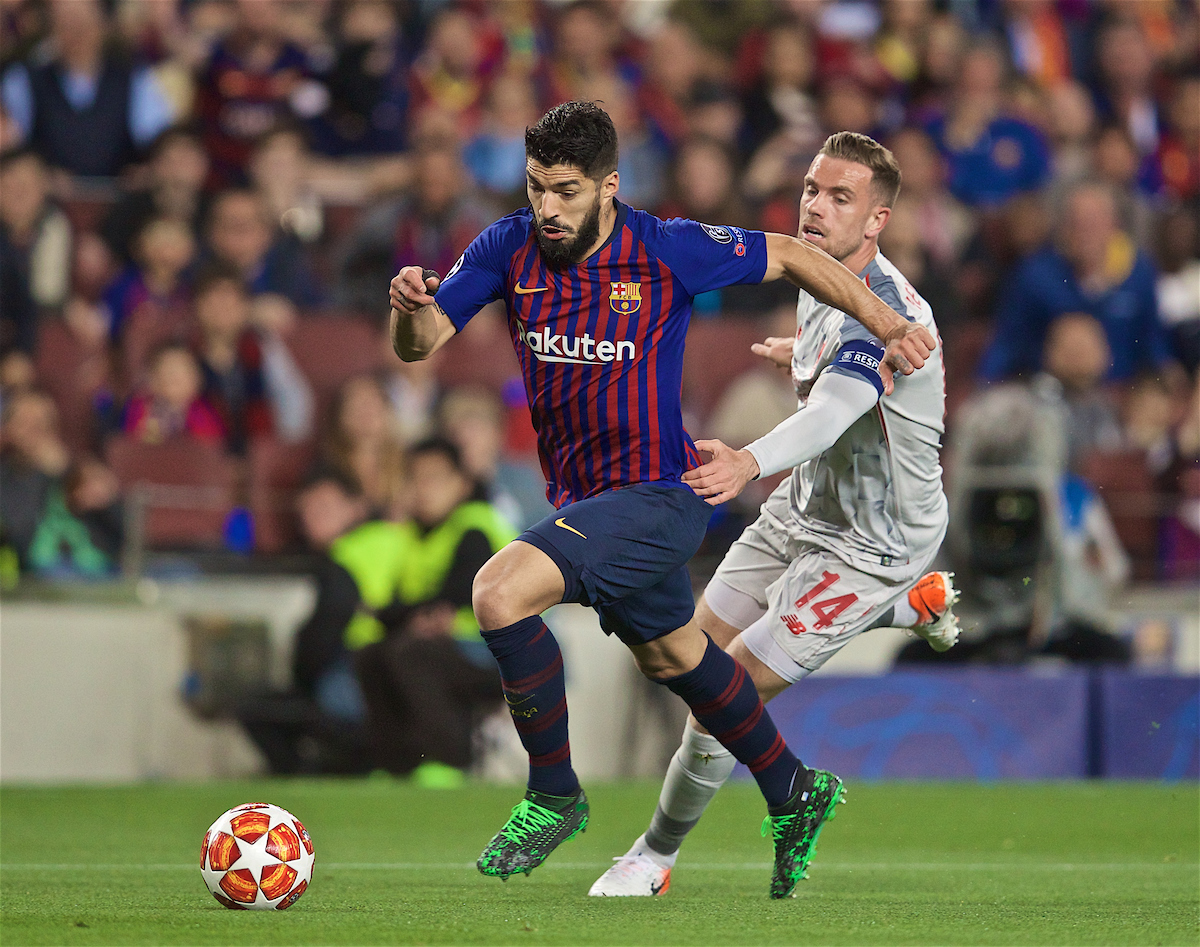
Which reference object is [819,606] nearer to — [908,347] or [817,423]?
[817,423]

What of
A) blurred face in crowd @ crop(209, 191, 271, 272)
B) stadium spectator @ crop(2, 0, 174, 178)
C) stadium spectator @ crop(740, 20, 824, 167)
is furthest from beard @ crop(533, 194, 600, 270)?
stadium spectator @ crop(740, 20, 824, 167)

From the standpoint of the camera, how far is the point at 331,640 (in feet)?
34.3

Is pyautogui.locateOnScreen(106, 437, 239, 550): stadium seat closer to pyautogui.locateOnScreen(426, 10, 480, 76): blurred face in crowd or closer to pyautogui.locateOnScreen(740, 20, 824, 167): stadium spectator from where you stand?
pyautogui.locateOnScreen(426, 10, 480, 76): blurred face in crowd

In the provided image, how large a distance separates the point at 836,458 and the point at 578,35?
27.1 feet

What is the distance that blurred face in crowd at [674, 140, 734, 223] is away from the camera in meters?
12.0

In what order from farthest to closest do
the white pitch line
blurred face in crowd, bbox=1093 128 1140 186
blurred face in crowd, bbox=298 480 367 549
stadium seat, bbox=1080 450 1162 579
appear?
blurred face in crowd, bbox=1093 128 1140 186 → stadium seat, bbox=1080 450 1162 579 → blurred face in crowd, bbox=298 480 367 549 → the white pitch line

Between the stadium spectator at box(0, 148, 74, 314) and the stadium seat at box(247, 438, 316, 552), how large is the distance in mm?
2093

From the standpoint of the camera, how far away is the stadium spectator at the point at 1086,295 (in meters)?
11.9

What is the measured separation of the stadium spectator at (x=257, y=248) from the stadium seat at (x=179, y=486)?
1.53 m

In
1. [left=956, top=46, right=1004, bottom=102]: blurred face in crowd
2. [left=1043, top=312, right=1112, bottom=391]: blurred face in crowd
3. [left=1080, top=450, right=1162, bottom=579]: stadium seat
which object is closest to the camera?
[left=1080, top=450, right=1162, bottom=579]: stadium seat

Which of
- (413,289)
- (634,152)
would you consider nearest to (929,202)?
(634,152)

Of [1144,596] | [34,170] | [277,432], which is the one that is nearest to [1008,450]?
[1144,596]

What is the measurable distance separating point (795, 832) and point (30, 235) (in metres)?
8.17

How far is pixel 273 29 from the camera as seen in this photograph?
1292cm
